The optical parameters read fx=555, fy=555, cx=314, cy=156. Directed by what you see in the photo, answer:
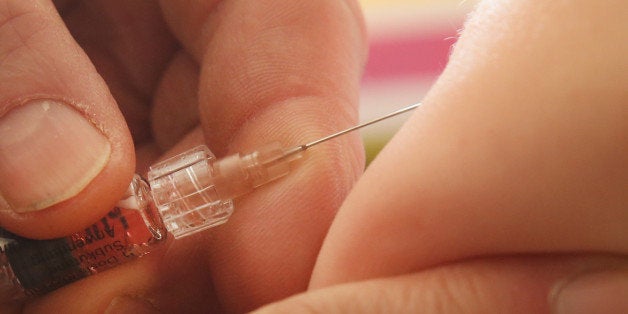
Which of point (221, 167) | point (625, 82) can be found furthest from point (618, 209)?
point (221, 167)

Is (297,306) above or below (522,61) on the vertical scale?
below

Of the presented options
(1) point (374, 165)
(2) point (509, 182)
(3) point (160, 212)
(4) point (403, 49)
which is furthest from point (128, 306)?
(4) point (403, 49)

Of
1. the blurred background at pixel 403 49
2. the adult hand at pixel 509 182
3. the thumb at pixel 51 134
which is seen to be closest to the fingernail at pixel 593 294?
the adult hand at pixel 509 182

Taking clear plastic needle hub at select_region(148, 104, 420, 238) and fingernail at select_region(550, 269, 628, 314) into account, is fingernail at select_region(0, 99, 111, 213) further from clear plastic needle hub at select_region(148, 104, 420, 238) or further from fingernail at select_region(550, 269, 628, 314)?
fingernail at select_region(550, 269, 628, 314)

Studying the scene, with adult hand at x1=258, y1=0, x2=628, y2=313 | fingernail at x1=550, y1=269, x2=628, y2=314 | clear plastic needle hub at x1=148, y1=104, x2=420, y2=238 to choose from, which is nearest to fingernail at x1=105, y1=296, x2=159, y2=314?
clear plastic needle hub at x1=148, y1=104, x2=420, y2=238

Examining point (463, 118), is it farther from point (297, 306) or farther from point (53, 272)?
point (53, 272)

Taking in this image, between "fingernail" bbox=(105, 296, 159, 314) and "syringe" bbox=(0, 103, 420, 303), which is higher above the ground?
"syringe" bbox=(0, 103, 420, 303)
